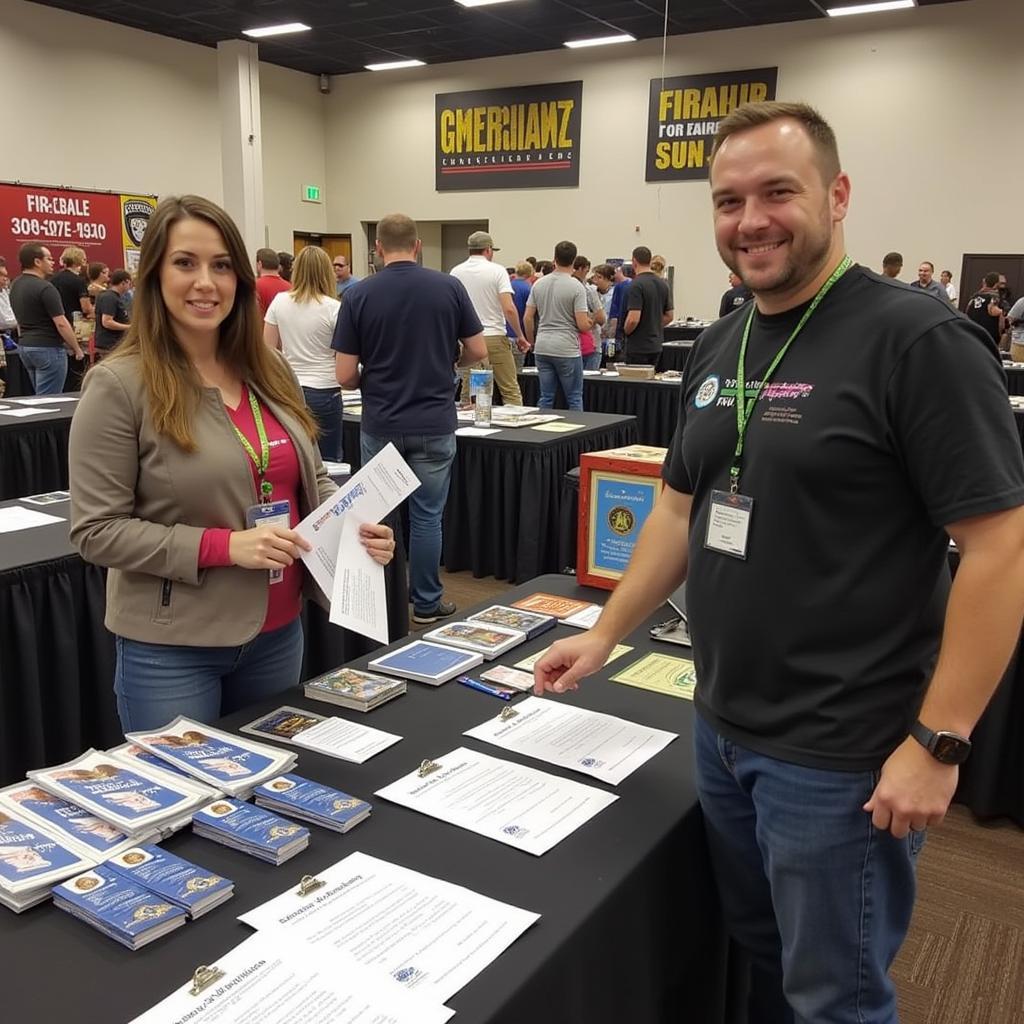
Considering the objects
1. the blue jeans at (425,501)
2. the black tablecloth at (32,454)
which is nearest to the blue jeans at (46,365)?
the black tablecloth at (32,454)

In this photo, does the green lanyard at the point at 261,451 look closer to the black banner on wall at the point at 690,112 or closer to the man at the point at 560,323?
the man at the point at 560,323

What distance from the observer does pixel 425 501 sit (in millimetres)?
3529

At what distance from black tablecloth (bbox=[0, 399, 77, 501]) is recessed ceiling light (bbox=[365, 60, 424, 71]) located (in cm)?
911

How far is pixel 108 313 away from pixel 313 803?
21.3ft

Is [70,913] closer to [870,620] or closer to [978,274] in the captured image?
[870,620]

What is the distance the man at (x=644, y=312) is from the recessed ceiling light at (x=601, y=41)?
4599 millimetres

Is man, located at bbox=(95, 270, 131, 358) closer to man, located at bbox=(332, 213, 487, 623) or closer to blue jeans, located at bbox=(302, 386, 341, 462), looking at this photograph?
blue jeans, located at bbox=(302, 386, 341, 462)

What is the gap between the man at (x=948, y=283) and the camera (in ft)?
30.0

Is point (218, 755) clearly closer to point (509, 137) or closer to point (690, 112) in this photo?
point (690, 112)

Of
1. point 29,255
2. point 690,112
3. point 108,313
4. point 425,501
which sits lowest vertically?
point 425,501

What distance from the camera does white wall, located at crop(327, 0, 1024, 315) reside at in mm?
8977

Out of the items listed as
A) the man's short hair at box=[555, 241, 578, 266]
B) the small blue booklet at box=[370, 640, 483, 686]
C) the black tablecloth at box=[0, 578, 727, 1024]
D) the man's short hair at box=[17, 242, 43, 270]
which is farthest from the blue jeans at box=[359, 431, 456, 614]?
the man's short hair at box=[17, 242, 43, 270]

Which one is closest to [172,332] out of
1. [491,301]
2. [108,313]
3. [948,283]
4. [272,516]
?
[272,516]

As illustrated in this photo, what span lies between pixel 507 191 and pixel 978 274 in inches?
222
